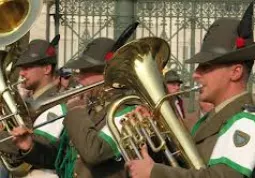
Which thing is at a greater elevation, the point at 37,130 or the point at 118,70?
the point at 118,70

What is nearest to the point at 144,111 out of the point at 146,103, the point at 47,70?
the point at 146,103

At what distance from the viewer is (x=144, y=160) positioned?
3.73 metres

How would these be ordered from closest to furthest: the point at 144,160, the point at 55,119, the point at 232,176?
the point at 232,176, the point at 144,160, the point at 55,119

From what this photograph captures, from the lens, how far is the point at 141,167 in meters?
3.67

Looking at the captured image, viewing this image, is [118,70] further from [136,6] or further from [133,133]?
[136,6]

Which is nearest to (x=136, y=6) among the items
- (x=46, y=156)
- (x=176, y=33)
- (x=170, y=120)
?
(x=176, y=33)

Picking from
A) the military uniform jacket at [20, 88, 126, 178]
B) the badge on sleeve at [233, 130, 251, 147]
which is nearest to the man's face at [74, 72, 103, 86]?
the military uniform jacket at [20, 88, 126, 178]

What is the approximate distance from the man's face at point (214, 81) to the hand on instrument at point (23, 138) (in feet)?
4.92

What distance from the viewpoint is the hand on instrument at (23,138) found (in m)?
4.89

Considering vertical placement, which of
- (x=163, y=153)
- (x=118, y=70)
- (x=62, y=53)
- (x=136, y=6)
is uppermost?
(x=118, y=70)

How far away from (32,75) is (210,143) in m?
2.43

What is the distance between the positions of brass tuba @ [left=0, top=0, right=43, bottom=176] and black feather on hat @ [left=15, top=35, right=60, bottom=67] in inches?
9.5

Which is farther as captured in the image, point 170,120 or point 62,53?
point 62,53

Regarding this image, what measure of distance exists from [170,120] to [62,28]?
8749mm
